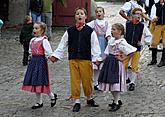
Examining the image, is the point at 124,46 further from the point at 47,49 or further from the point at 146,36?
the point at 146,36

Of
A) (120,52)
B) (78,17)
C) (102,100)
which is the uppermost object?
(78,17)

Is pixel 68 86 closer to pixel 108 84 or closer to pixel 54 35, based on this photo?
pixel 108 84

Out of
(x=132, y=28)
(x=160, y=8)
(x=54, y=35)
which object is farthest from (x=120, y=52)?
(x=54, y=35)

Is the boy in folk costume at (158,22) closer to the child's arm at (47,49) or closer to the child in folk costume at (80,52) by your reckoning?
the child in folk costume at (80,52)

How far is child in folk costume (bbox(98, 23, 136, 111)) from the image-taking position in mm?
7562

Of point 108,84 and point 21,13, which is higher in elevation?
point 21,13

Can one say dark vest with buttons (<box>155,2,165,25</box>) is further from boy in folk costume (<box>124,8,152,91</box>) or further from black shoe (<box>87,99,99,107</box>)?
black shoe (<box>87,99,99,107</box>)

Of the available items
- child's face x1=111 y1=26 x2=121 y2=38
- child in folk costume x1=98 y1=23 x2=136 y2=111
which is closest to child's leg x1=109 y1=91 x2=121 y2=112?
child in folk costume x1=98 y1=23 x2=136 y2=111

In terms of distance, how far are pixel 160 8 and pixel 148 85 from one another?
97.0 inches

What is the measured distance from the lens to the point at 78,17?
757 cm

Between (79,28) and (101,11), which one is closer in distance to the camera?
(79,28)

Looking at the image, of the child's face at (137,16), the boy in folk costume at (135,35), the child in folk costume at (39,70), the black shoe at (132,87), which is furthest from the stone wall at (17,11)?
the child in folk costume at (39,70)

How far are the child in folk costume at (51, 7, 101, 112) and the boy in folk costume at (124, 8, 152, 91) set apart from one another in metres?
1.66

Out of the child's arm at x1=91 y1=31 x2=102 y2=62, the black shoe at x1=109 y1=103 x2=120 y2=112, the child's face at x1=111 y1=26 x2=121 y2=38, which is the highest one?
the child's face at x1=111 y1=26 x2=121 y2=38
